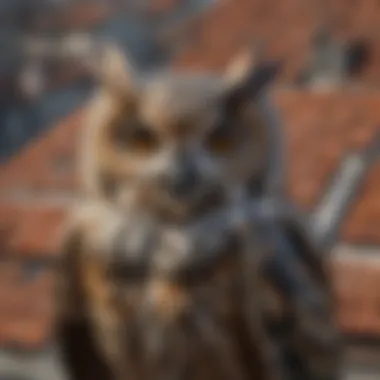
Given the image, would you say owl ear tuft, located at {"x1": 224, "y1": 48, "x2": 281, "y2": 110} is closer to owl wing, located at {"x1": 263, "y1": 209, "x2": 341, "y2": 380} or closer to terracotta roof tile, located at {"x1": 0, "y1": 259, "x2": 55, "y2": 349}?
owl wing, located at {"x1": 263, "y1": 209, "x2": 341, "y2": 380}

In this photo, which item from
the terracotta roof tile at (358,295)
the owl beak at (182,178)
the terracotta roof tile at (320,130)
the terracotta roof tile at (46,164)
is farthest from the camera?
the terracotta roof tile at (46,164)

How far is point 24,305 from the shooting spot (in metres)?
1.04

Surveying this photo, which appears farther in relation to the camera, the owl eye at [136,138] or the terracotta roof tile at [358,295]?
the terracotta roof tile at [358,295]

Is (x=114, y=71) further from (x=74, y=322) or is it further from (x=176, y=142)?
(x=74, y=322)

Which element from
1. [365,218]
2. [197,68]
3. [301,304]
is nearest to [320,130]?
[365,218]

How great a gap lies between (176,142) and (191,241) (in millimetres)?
63

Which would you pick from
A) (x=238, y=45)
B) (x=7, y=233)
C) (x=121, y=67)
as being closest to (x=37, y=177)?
(x=7, y=233)

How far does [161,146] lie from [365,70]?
2.93 feet

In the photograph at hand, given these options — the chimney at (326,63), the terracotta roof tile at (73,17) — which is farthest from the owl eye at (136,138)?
the terracotta roof tile at (73,17)

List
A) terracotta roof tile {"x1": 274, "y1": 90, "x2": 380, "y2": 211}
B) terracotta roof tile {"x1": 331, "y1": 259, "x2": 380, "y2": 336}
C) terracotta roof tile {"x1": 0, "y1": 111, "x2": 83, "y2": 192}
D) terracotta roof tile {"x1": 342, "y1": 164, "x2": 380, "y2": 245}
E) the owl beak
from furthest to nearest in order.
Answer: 1. terracotta roof tile {"x1": 0, "y1": 111, "x2": 83, "y2": 192}
2. terracotta roof tile {"x1": 274, "y1": 90, "x2": 380, "y2": 211}
3. terracotta roof tile {"x1": 342, "y1": 164, "x2": 380, "y2": 245}
4. terracotta roof tile {"x1": 331, "y1": 259, "x2": 380, "y2": 336}
5. the owl beak

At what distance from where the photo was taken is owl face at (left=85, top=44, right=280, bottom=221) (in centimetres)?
58

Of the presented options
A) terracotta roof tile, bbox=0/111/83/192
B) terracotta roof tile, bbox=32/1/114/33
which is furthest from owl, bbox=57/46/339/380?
terracotta roof tile, bbox=32/1/114/33

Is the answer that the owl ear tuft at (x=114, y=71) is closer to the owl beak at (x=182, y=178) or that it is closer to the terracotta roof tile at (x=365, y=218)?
the owl beak at (x=182, y=178)

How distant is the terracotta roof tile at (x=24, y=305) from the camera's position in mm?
1004
